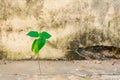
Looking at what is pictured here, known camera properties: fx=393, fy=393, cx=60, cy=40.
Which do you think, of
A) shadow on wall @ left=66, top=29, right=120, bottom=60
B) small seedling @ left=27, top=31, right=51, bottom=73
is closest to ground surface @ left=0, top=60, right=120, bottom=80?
shadow on wall @ left=66, top=29, right=120, bottom=60

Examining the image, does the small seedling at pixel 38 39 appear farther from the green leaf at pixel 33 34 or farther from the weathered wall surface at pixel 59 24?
the weathered wall surface at pixel 59 24

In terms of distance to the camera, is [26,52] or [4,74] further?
[26,52]

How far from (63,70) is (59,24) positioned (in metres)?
0.64

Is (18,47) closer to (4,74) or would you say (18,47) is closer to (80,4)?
(4,74)

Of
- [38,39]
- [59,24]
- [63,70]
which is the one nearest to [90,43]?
[59,24]

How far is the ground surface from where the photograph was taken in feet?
15.8

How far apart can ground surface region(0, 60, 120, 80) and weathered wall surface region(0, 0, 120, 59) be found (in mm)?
187

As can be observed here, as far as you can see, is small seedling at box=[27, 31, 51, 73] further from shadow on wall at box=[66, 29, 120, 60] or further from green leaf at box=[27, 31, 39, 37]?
shadow on wall at box=[66, 29, 120, 60]

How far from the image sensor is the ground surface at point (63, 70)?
15.8 feet

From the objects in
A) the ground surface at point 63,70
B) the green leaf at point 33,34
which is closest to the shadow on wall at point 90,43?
the ground surface at point 63,70

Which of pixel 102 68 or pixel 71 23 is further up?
pixel 71 23

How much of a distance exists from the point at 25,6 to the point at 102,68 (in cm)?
130

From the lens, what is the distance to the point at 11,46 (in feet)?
17.4

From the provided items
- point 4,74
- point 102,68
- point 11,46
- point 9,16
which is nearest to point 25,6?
point 9,16
